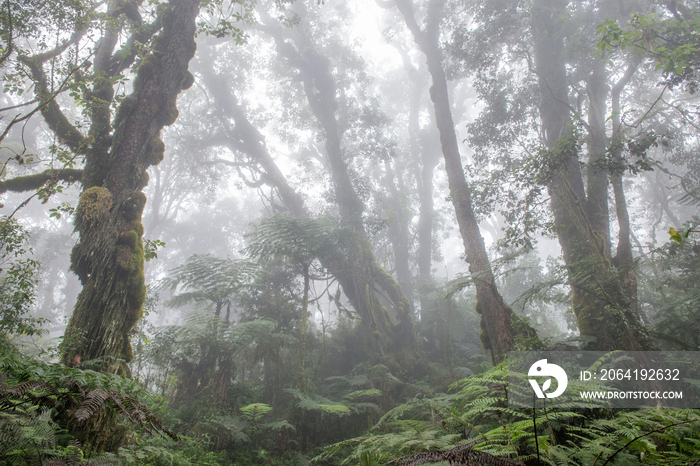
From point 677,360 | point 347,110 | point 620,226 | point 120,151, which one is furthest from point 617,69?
point 120,151

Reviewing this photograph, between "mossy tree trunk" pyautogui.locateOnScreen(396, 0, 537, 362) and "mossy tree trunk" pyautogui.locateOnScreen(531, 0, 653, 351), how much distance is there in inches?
48.8

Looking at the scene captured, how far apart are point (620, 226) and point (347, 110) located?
12.8 meters

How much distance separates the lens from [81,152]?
18.2 ft

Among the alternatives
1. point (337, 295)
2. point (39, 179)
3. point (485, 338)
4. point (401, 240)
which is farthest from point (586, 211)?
point (39, 179)

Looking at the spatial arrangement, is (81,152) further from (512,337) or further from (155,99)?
(512,337)

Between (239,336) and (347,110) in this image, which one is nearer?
(239,336)

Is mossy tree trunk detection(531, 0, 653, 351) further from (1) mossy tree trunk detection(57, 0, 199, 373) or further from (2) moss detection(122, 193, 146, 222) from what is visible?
(2) moss detection(122, 193, 146, 222)

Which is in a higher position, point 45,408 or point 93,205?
point 93,205

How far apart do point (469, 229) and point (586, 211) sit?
273 cm

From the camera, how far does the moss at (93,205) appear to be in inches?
183

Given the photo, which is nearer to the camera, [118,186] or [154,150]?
[118,186]

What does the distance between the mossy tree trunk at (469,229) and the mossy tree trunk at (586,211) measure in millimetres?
1238

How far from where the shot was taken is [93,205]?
4.73 meters

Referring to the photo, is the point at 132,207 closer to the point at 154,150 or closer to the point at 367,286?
the point at 154,150
